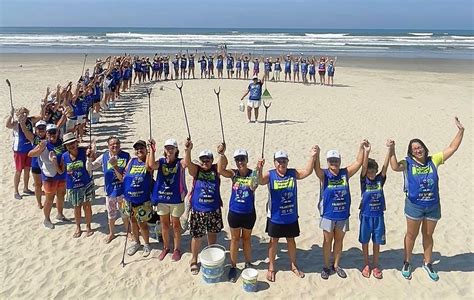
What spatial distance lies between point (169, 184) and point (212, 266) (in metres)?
1.22

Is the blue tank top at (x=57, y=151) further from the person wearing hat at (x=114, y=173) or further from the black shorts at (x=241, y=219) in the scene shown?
the black shorts at (x=241, y=219)

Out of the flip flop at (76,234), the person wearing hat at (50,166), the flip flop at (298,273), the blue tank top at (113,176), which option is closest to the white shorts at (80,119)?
the person wearing hat at (50,166)

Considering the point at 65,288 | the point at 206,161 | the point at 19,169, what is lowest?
the point at 65,288

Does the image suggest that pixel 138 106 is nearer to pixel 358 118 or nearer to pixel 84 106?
pixel 84 106

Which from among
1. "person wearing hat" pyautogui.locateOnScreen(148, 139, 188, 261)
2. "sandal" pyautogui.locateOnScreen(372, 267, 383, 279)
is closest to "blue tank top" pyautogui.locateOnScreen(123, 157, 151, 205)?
"person wearing hat" pyautogui.locateOnScreen(148, 139, 188, 261)

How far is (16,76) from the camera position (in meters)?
24.2

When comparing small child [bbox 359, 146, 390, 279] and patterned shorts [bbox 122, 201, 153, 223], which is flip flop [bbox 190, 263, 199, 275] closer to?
patterned shorts [bbox 122, 201, 153, 223]

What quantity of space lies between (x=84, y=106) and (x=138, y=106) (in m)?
5.48

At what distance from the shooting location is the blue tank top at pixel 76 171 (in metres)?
6.28

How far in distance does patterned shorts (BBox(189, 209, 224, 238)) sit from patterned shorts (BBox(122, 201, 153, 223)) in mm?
753

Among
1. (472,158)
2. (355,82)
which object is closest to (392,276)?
(472,158)

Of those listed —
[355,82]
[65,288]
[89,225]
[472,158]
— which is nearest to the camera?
[65,288]

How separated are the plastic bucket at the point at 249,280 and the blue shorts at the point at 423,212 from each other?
2.15 metres

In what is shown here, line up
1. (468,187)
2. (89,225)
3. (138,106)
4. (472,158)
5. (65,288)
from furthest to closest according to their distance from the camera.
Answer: (138,106) < (472,158) < (468,187) < (89,225) < (65,288)
